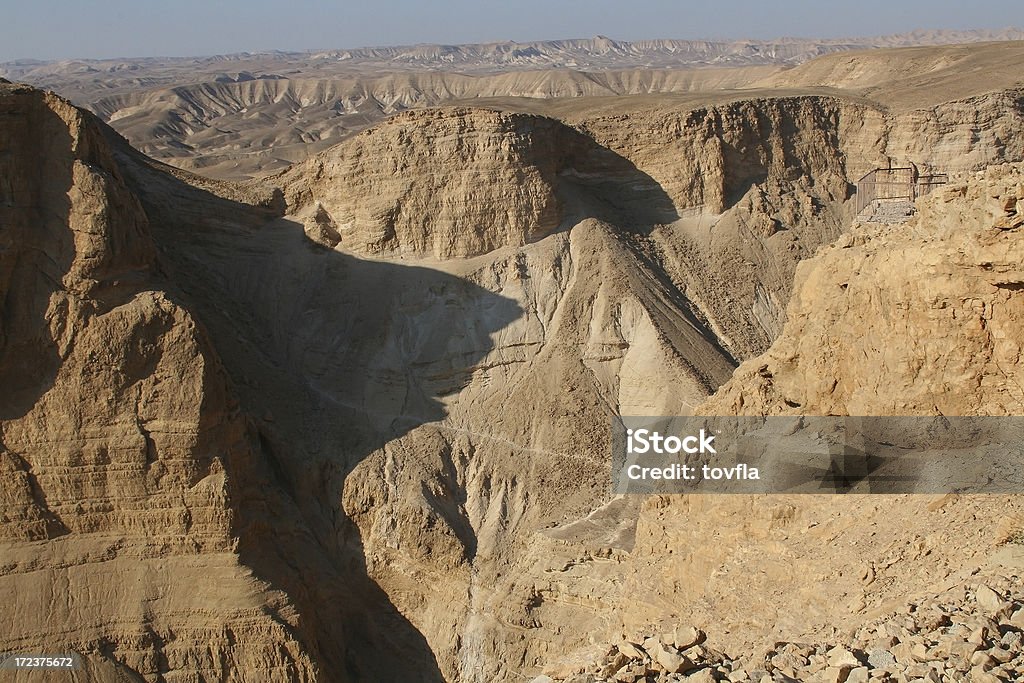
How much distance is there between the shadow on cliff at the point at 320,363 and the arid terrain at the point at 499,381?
0.28 ft

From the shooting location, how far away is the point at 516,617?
2047 centimetres

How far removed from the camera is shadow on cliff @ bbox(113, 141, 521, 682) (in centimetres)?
2066

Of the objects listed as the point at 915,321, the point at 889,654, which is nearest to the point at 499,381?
the point at 915,321

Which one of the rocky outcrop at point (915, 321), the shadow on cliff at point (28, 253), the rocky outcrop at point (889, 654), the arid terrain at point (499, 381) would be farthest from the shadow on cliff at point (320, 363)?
the rocky outcrop at point (889, 654)

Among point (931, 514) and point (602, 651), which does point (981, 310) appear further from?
point (602, 651)

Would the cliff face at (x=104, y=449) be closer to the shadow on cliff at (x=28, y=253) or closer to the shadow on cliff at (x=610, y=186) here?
the shadow on cliff at (x=28, y=253)

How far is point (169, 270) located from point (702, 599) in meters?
14.4

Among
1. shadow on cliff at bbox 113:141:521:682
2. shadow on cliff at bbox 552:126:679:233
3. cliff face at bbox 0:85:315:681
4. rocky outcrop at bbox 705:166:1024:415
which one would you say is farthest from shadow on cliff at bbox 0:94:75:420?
shadow on cliff at bbox 552:126:679:233

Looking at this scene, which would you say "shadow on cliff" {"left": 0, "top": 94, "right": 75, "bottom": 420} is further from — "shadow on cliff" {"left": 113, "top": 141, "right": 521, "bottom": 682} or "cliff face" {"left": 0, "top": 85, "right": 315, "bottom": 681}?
"shadow on cliff" {"left": 113, "top": 141, "right": 521, "bottom": 682}

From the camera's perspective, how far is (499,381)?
2528 centimetres

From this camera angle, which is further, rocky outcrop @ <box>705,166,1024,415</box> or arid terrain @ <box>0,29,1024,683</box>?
rocky outcrop @ <box>705,166,1024,415</box>

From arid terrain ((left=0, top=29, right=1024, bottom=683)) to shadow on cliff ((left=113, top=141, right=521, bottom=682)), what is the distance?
0.08 meters

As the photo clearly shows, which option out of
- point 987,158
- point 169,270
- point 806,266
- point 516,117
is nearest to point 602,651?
point 806,266

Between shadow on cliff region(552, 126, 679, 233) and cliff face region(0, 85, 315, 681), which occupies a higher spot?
shadow on cliff region(552, 126, 679, 233)
